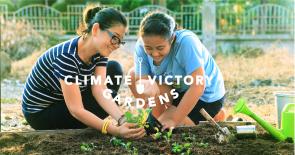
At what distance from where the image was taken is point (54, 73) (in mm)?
3018

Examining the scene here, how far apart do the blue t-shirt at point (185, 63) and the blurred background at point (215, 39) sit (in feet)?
5.49

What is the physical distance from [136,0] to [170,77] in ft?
35.8

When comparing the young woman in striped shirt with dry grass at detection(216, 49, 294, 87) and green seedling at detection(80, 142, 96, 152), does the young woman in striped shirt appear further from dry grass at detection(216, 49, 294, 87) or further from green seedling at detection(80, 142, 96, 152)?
dry grass at detection(216, 49, 294, 87)

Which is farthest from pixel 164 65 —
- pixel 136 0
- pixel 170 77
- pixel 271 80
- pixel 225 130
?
pixel 136 0

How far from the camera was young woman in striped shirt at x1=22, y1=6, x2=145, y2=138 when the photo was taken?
2781 mm

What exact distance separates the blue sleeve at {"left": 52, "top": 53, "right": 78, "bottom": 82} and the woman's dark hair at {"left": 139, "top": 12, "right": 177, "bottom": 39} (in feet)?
1.34

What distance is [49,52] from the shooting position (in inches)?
121

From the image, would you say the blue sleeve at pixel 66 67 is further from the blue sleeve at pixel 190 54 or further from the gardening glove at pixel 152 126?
the blue sleeve at pixel 190 54

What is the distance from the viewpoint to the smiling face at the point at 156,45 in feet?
9.28

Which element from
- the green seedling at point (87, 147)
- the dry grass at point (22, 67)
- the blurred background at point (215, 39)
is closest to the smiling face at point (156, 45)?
the green seedling at point (87, 147)

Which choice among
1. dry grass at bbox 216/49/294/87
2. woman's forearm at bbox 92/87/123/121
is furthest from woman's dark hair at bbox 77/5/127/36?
dry grass at bbox 216/49/294/87

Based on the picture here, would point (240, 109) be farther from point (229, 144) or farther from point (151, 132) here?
point (151, 132)

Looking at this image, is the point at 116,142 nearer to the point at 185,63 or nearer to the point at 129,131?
the point at 129,131

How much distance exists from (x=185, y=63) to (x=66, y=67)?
683mm
